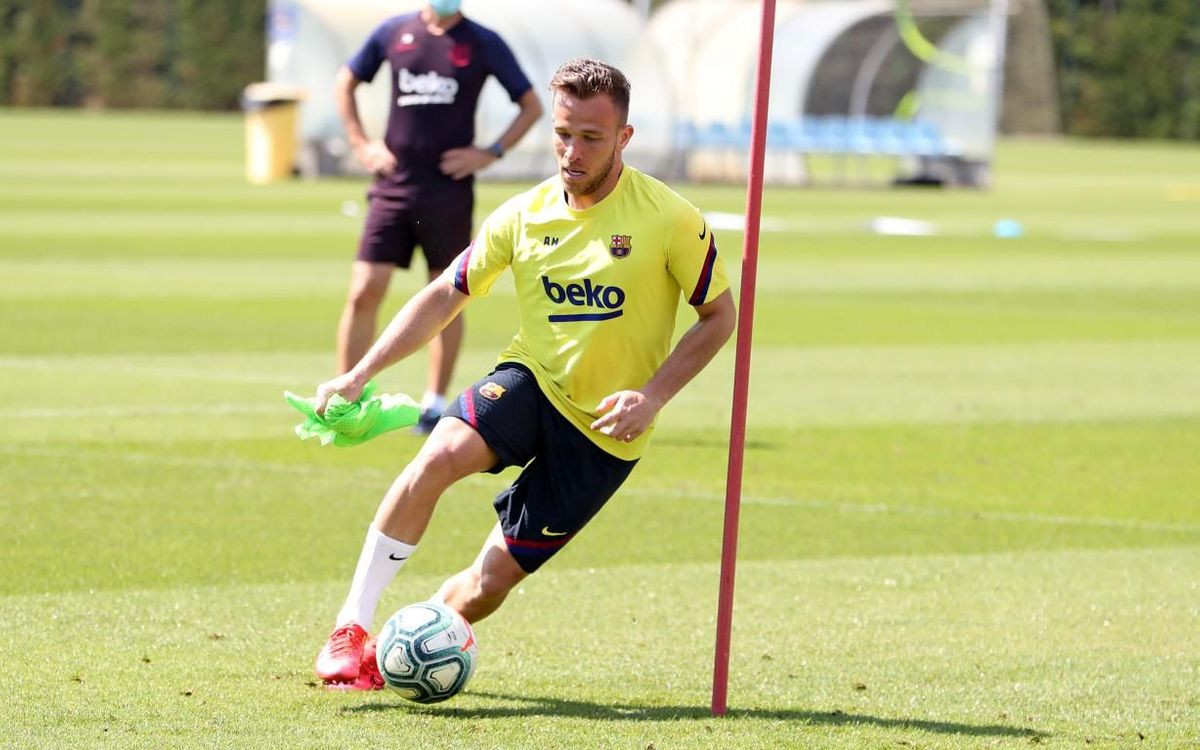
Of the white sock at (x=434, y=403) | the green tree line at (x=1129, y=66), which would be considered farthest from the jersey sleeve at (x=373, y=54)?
the green tree line at (x=1129, y=66)

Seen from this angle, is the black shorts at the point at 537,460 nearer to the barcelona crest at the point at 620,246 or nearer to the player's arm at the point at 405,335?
the player's arm at the point at 405,335

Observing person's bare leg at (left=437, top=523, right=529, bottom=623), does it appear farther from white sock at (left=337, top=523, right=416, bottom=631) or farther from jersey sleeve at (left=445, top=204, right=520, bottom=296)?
jersey sleeve at (left=445, top=204, right=520, bottom=296)

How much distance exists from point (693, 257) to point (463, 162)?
5.71 meters

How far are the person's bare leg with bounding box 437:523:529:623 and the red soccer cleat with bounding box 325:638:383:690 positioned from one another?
10.8 inches

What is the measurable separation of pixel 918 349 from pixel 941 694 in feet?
33.7

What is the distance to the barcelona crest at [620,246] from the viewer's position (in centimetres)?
601

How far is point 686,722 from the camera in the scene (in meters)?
6.04

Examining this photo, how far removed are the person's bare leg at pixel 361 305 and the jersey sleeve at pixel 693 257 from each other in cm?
555

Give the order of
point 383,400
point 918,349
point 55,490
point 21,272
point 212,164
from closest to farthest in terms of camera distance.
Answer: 1. point 383,400
2. point 55,490
3. point 918,349
4. point 21,272
5. point 212,164

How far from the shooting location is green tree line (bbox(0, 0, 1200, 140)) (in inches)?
2876

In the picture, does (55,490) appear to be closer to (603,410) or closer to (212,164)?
(603,410)

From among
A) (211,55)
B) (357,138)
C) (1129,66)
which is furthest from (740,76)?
(357,138)

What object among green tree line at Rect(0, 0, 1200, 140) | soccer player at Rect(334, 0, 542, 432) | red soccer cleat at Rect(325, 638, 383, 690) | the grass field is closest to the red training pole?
the grass field

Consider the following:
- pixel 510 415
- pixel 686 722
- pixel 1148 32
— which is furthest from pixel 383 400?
pixel 1148 32
